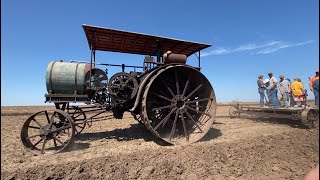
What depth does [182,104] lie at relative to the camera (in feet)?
26.1

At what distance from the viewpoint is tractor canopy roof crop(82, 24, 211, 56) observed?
25.1ft

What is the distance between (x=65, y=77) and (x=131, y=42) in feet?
8.72

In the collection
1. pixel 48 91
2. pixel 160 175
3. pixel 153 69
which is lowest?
pixel 160 175

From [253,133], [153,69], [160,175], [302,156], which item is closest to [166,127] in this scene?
[153,69]

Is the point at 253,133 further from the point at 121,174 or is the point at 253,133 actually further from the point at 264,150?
the point at 121,174

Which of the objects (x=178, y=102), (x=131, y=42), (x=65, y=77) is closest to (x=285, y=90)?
(x=178, y=102)

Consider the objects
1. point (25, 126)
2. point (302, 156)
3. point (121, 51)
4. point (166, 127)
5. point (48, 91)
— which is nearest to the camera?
point (302, 156)

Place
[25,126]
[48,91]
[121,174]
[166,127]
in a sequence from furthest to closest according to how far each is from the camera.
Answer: [166,127] < [48,91] < [25,126] < [121,174]

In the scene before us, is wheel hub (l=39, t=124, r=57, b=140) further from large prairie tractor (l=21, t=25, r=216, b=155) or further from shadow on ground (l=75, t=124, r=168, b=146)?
shadow on ground (l=75, t=124, r=168, b=146)

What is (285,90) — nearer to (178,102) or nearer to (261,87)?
(261,87)

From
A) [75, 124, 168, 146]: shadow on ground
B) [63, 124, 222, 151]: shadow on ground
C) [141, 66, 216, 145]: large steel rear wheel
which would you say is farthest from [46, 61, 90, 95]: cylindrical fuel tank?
[141, 66, 216, 145]: large steel rear wheel

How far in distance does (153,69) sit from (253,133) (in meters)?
4.11

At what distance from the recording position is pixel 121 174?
520 cm

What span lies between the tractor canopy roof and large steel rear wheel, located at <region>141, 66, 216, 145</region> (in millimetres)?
1146
